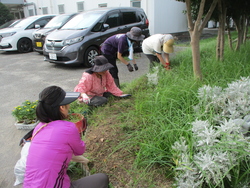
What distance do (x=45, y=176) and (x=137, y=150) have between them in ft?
3.35

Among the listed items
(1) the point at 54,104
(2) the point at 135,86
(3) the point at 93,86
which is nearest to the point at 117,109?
(3) the point at 93,86

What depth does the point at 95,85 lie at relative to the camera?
376cm

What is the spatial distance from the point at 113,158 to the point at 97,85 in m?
1.65

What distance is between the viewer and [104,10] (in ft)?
25.3

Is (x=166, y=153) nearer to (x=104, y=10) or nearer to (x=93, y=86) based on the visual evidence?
(x=93, y=86)

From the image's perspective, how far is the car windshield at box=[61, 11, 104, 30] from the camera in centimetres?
734

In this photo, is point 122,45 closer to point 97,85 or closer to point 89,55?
point 97,85

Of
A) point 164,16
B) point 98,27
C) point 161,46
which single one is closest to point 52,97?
point 161,46

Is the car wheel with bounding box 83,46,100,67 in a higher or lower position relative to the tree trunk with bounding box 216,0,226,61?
lower

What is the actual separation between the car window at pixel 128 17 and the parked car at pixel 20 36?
4299mm

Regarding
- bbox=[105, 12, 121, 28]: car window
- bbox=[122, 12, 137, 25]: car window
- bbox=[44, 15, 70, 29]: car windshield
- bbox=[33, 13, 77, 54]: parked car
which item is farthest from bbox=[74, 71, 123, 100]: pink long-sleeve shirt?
bbox=[44, 15, 70, 29]: car windshield

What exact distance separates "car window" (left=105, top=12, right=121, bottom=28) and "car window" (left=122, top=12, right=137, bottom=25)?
31cm

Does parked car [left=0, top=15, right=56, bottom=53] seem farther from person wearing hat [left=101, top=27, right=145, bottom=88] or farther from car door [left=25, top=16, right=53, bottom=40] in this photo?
person wearing hat [left=101, top=27, right=145, bottom=88]

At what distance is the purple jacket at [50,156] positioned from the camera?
171cm
